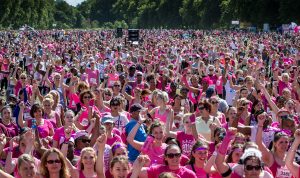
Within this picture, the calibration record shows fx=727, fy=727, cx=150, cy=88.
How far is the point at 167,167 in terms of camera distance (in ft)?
21.0

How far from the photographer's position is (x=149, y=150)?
7273 mm

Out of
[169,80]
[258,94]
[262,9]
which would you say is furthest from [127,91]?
[262,9]

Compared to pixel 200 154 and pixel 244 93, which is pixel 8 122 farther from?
pixel 244 93

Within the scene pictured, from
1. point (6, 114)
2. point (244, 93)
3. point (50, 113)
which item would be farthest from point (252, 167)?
point (244, 93)

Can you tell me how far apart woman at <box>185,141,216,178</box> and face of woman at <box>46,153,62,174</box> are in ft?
3.95

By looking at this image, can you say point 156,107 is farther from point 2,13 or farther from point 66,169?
point 2,13

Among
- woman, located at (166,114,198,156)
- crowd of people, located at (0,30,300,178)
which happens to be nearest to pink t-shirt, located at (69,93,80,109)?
crowd of people, located at (0,30,300,178)

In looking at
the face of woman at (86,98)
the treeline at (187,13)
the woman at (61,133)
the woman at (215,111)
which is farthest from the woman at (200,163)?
the treeline at (187,13)

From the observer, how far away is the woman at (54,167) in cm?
613

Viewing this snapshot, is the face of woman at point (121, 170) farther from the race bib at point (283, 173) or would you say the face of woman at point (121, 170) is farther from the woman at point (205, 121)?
the woman at point (205, 121)

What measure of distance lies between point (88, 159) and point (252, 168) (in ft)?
5.10

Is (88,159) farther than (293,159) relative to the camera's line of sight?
No

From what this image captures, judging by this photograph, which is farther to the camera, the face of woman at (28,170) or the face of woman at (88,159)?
the face of woman at (88,159)

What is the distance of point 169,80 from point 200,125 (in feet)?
17.9
